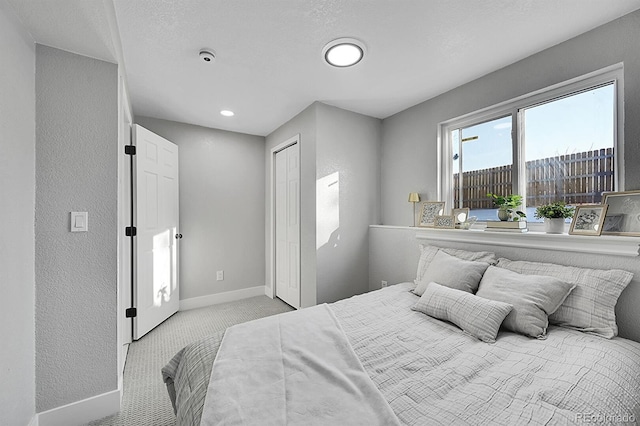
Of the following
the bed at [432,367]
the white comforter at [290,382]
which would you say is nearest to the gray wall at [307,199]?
the bed at [432,367]

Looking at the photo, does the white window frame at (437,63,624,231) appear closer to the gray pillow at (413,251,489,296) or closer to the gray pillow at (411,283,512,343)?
the gray pillow at (413,251,489,296)

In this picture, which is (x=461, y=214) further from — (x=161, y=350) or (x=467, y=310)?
(x=161, y=350)

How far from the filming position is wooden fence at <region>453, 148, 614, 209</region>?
1.86m

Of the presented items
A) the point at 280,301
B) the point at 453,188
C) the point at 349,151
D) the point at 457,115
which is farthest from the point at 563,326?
the point at 280,301

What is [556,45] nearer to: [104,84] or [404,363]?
[404,363]

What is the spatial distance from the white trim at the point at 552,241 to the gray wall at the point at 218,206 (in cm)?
269

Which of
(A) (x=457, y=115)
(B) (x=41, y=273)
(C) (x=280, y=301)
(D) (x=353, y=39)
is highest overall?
(D) (x=353, y=39)

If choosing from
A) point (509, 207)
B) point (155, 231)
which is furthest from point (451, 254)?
point (155, 231)

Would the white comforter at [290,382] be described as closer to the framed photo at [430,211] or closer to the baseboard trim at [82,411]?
the baseboard trim at [82,411]

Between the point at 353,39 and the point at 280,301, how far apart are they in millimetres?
3218

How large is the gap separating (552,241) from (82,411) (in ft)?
10.4

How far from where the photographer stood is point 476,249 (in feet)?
7.29

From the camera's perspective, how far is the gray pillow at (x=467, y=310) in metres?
1.45

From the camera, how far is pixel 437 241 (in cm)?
253
